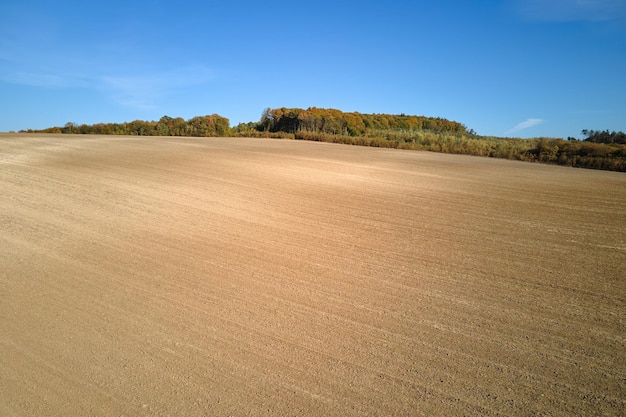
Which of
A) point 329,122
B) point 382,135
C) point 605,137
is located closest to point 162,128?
point 329,122

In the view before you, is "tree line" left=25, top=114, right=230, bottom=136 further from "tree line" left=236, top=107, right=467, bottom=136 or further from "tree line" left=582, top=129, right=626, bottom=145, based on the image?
"tree line" left=582, top=129, right=626, bottom=145

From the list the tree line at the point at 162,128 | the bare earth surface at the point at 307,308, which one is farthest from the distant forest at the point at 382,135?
the bare earth surface at the point at 307,308

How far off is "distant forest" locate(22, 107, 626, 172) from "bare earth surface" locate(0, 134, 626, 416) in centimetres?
1996

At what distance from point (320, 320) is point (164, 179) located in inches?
429

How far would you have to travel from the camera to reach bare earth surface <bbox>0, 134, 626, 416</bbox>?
338 cm

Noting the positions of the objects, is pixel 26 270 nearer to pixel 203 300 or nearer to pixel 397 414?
pixel 203 300

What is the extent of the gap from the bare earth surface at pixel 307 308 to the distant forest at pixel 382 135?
786 inches

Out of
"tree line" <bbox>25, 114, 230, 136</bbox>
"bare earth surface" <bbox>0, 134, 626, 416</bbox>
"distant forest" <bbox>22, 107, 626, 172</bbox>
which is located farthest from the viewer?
"tree line" <bbox>25, 114, 230, 136</bbox>

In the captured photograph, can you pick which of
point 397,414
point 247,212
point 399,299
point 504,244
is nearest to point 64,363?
point 397,414

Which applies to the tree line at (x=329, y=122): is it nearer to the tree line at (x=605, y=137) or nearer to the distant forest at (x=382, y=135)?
the distant forest at (x=382, y=135)

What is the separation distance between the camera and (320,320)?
457 centimetres

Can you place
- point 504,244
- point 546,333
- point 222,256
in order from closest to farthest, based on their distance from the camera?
point 546,333 → point 222,256 → point 504,244

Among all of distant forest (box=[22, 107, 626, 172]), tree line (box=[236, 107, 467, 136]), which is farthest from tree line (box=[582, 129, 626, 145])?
tree line (box=[236, 107, 467, 136])

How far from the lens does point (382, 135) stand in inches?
1980
